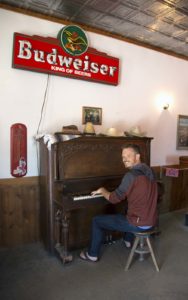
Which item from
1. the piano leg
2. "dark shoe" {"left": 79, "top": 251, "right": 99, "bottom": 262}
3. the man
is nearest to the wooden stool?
the man

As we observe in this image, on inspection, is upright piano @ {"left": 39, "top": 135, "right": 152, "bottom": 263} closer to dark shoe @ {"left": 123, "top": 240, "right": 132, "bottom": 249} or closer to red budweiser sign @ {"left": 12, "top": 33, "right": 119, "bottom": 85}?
dark shoe @ {"left": 123, "top": 240, "right": 132, "bottom": 249}

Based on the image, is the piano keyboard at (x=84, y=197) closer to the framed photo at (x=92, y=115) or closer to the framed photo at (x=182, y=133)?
the framed photo at (x=92, y=115)

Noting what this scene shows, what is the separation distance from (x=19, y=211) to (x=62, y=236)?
0.63m

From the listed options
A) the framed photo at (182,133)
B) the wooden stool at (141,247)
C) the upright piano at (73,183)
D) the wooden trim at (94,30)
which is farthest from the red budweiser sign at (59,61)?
the wooden stool at (141,247)

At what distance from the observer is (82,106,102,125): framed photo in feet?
11.0

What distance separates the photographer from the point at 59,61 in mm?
3025

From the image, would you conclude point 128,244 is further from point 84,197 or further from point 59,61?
point 59,61

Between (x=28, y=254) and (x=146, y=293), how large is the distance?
138 cm

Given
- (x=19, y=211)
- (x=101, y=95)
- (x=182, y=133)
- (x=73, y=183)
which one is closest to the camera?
(x=73, y=183)

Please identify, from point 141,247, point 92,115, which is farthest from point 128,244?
point 92,115

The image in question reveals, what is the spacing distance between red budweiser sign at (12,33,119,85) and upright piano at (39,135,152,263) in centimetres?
92

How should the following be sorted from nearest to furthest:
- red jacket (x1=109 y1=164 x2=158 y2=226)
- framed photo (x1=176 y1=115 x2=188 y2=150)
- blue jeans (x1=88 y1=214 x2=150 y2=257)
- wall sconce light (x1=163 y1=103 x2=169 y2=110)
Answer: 1. red jacket (x1=109 y1=164 x2=158 y2=226)
2. blue jeans (x1=88 y1=214 x2=150 y2=257)
3. wall sconce light (x1=163 y1=103 x2=169 y2=110)
4. framed photo (x1=176 y1=115 x2=188 y2=150)

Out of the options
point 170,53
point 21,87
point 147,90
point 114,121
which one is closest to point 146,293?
point 114,121

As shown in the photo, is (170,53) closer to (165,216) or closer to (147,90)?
(147,90)
